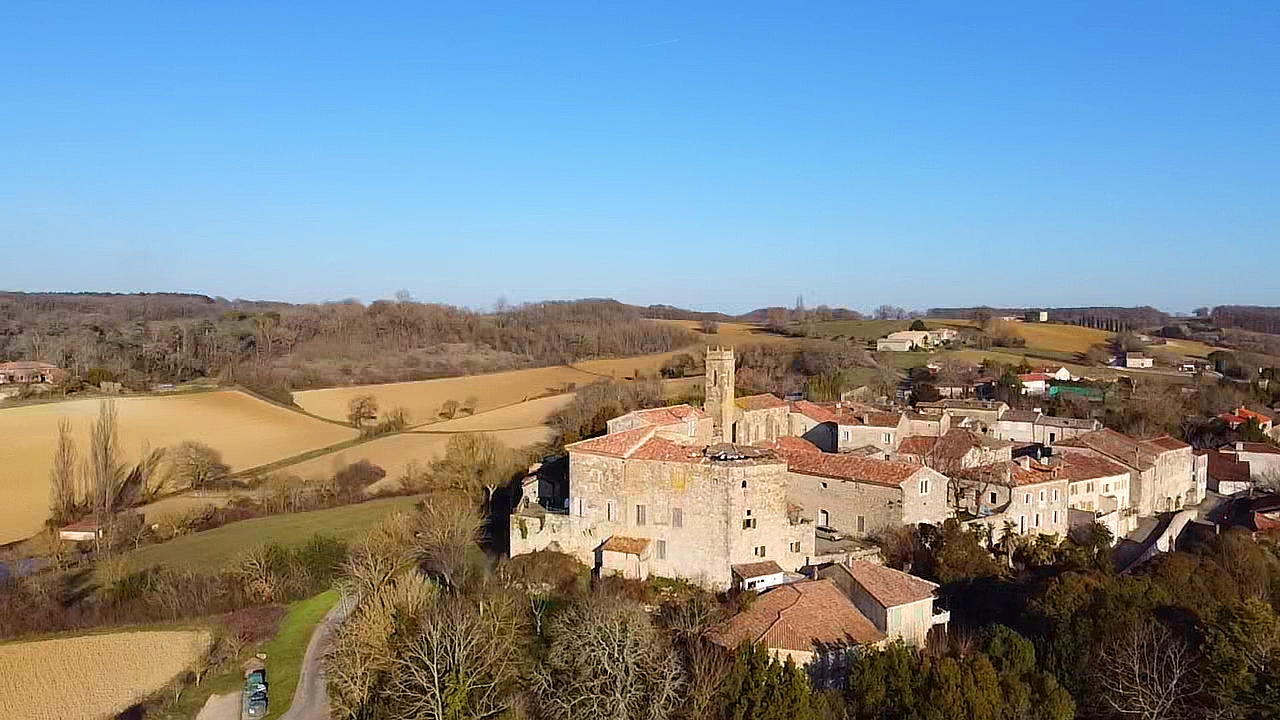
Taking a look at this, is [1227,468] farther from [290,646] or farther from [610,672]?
[290,646]

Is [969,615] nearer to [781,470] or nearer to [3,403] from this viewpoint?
[781,470]

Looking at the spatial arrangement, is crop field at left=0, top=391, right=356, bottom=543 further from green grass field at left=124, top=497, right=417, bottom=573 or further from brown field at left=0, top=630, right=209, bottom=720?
brown field at left=0, top=630, right=209, bottom=720

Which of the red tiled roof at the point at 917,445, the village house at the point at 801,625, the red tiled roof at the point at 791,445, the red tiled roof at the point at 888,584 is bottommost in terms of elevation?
the village house at the point at 801,625

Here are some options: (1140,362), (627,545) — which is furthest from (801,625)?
(1140,362)

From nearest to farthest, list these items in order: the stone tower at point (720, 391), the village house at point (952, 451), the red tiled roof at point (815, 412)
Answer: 1. the village house at point (952, 451)
2. the stone tower at point (720, 391)
3. the red tiled roof at point (815, 412)

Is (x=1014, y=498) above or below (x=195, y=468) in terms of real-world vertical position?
above

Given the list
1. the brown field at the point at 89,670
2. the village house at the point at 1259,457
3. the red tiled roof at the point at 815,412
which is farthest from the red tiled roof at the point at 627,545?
the village house at the point at 1259,457

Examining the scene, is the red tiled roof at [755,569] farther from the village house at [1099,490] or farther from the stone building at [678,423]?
the village house at [1099,490]
